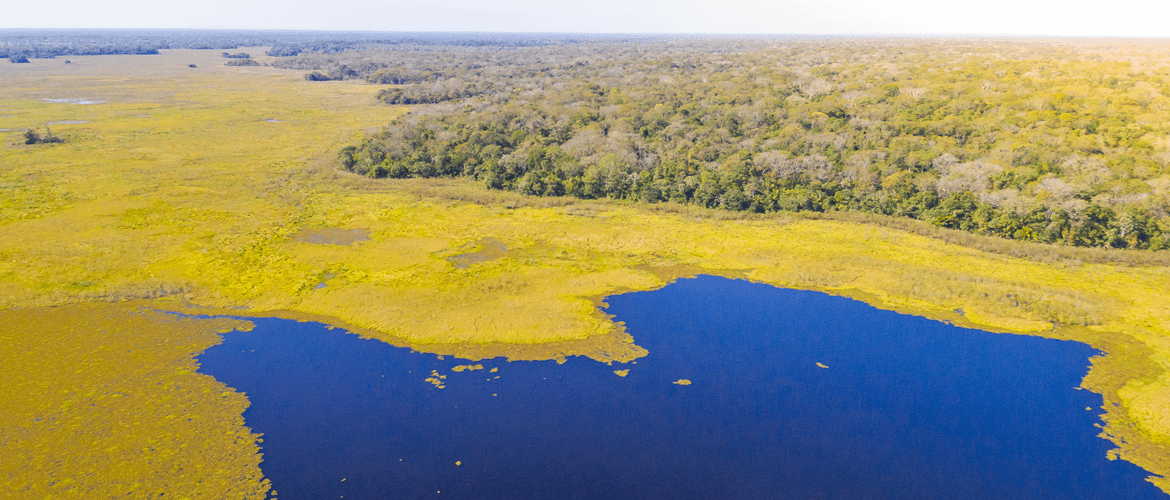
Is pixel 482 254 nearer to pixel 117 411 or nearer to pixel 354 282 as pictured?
pixel 354 282

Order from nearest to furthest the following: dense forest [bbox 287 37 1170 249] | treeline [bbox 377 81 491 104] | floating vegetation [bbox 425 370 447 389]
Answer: floating vegetation [bbox 425 370 447 389]
dense forest [bbox 287 37 1170 249]
treeline [bbox 377 81 491 104]

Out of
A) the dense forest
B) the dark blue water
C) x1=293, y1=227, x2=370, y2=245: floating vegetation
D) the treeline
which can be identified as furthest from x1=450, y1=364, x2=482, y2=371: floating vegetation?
the treeline

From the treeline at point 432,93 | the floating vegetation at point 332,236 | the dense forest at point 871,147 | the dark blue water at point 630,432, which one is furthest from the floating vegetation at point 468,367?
the treeline at point 432,93

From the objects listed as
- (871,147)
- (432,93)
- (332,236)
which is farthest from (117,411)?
(432,93)

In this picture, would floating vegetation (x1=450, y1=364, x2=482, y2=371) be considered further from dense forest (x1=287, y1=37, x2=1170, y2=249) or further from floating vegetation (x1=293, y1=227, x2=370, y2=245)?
dense forest (x1=287, y1=37, x2=1170, y2=249)

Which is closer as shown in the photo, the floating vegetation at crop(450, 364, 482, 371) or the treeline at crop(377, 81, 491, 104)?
the floating vegetation at crop(450, 364, 482, 371)

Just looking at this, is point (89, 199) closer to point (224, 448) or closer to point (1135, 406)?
point (224, 448)

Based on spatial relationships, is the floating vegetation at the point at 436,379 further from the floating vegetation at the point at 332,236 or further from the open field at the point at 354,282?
the floating vegetation at the point at 332,236
